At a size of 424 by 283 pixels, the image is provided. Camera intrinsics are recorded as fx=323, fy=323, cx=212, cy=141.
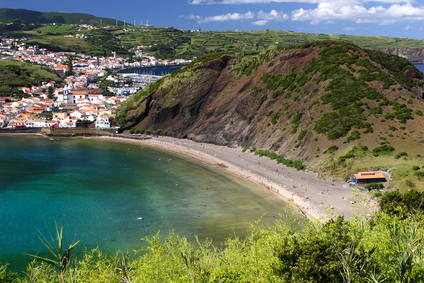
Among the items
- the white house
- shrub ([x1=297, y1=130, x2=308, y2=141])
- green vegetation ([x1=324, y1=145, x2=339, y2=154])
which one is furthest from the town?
green vegetation ([x1=324, y1=145, x2=339, y2=154])

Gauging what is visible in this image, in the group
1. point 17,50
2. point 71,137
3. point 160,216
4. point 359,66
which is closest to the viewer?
point 160,216

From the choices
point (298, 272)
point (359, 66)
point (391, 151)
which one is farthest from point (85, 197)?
point (359, 66)

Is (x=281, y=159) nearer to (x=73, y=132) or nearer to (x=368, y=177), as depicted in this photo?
(x=368, y=177)

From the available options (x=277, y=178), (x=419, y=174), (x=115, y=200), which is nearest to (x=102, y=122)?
(x=115, y=200)

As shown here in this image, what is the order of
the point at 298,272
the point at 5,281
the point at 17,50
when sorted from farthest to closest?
the point at 17,50 < the point at 298,272 < the point at 5,281

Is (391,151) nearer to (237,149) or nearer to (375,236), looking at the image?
(237,149)

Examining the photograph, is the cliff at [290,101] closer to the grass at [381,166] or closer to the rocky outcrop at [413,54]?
the grass at [381,166]
